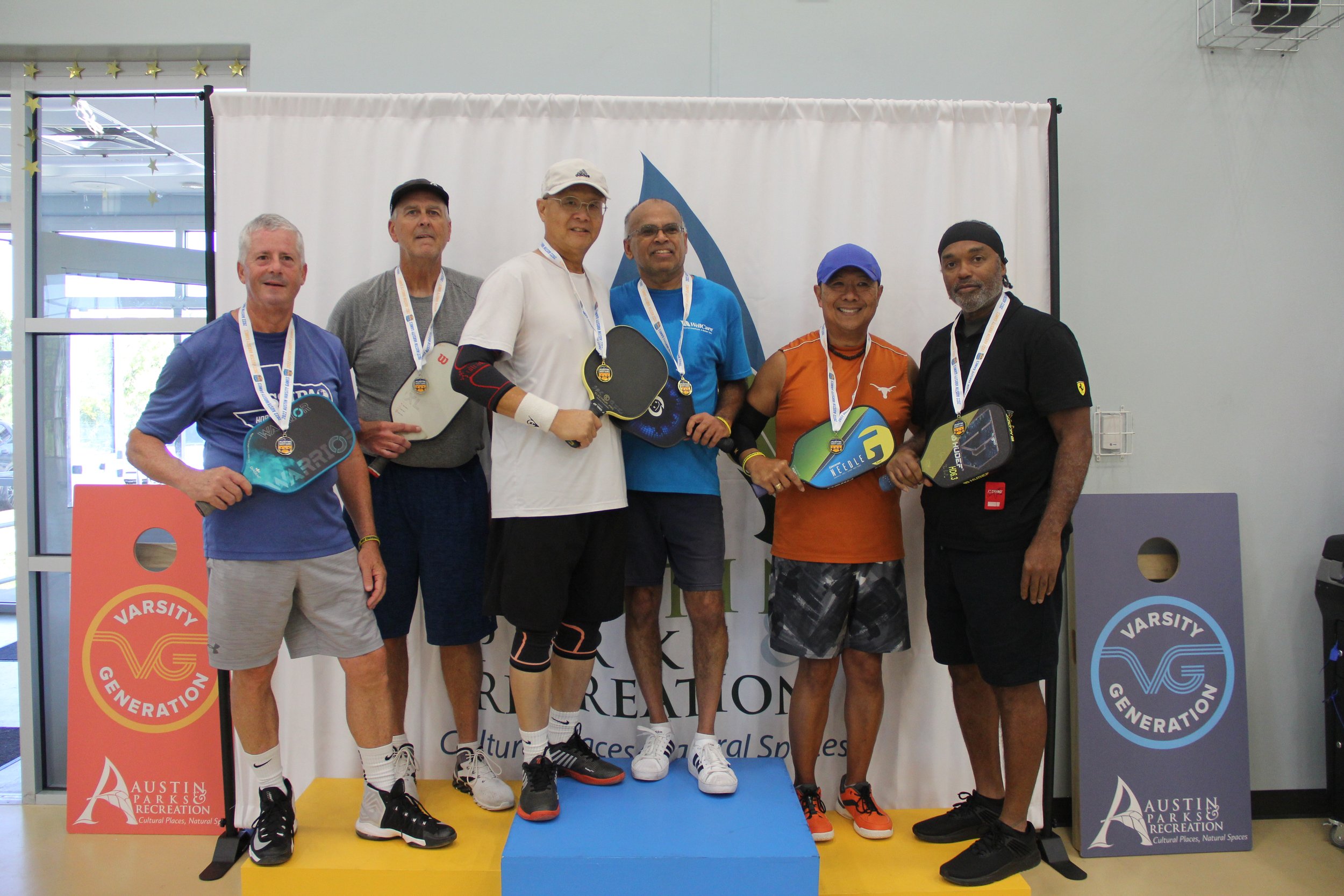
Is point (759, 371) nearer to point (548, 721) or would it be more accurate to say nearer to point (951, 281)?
point (951, 281)

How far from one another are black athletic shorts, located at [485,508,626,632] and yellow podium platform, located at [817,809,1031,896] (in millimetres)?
1006

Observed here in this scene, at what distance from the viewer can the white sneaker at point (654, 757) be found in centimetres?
222

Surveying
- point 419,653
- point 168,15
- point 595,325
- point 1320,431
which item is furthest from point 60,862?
point 1320,431

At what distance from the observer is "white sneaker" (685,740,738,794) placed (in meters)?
2.14

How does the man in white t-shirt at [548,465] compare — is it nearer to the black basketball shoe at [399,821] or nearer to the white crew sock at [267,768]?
the black basketball shoe at [399,821]

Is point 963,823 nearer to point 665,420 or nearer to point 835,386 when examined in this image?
point 835,386

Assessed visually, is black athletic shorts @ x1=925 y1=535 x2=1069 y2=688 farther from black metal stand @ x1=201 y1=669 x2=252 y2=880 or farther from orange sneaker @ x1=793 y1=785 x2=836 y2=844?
black metal stand @ x1=201 y1=669 x2=252 y2=880

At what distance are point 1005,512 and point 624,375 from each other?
116 cm

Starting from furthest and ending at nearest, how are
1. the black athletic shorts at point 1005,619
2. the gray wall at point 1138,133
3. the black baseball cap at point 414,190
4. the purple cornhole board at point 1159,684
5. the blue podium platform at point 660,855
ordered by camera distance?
the gray wall at point 1138,133 < the purple cornhole board at point 1159,684 < the black baseball cap at point 414,190 < the black athletic shorts at point 1005,619 < the blue podium platform at point 660,855

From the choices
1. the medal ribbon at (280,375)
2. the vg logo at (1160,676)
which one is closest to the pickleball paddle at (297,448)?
the medal ribbon at (280,375)

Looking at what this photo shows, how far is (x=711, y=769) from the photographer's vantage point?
2182 millimetres

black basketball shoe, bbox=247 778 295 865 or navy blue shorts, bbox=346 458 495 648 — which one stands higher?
navy blue shorts, bbox=346 458 495 648

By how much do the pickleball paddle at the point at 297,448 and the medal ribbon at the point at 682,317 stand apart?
0.93 m

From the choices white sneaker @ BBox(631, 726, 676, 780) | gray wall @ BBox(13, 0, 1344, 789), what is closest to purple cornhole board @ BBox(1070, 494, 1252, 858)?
gray wall @ BBox(13, 0, 1344, 789)
